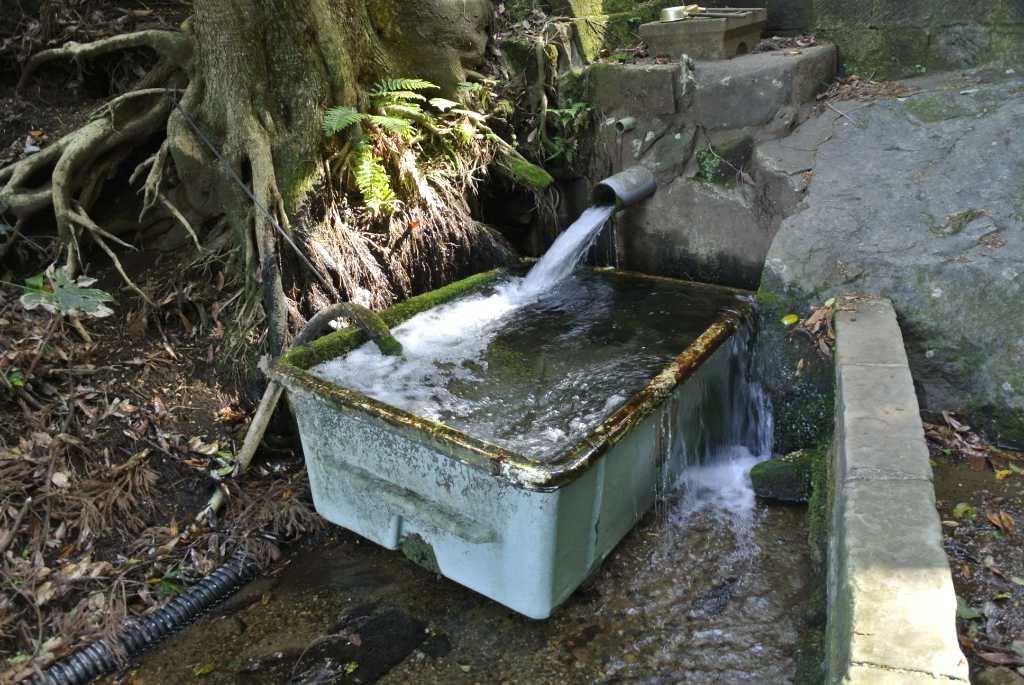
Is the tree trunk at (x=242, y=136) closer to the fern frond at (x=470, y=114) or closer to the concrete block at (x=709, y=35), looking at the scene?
the fern frond at (x=470, y=114)

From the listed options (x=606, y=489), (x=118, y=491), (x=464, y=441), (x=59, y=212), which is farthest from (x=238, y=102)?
(x=606, y=489)

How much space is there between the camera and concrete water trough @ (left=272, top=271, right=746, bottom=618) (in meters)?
3.00

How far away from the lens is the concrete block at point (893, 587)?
5.84 ft

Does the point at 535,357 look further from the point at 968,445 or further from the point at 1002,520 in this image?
the point at 1002,520

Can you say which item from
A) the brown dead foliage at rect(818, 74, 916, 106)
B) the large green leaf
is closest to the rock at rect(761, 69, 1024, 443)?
the brown dead foliage at rect(818, 74, 916, 106)

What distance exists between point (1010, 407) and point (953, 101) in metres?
2.41

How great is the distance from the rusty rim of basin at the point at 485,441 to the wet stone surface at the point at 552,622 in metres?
0.84

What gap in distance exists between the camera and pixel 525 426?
3.53 m

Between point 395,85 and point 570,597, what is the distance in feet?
12.3

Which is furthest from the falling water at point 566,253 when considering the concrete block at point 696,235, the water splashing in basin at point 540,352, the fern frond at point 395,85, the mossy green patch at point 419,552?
the mossy green patch at point 419,552

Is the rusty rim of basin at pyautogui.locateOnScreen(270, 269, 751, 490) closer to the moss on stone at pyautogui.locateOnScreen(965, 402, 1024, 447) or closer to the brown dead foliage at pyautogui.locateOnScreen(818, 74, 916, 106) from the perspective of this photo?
the moss on stone at pyautogui.locateOnScreen(965, 402, 1024, 447)

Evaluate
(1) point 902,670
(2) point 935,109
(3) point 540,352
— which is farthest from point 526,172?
(1) point 902,670

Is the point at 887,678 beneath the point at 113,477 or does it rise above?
above

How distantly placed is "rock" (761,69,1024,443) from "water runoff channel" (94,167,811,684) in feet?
2.31
